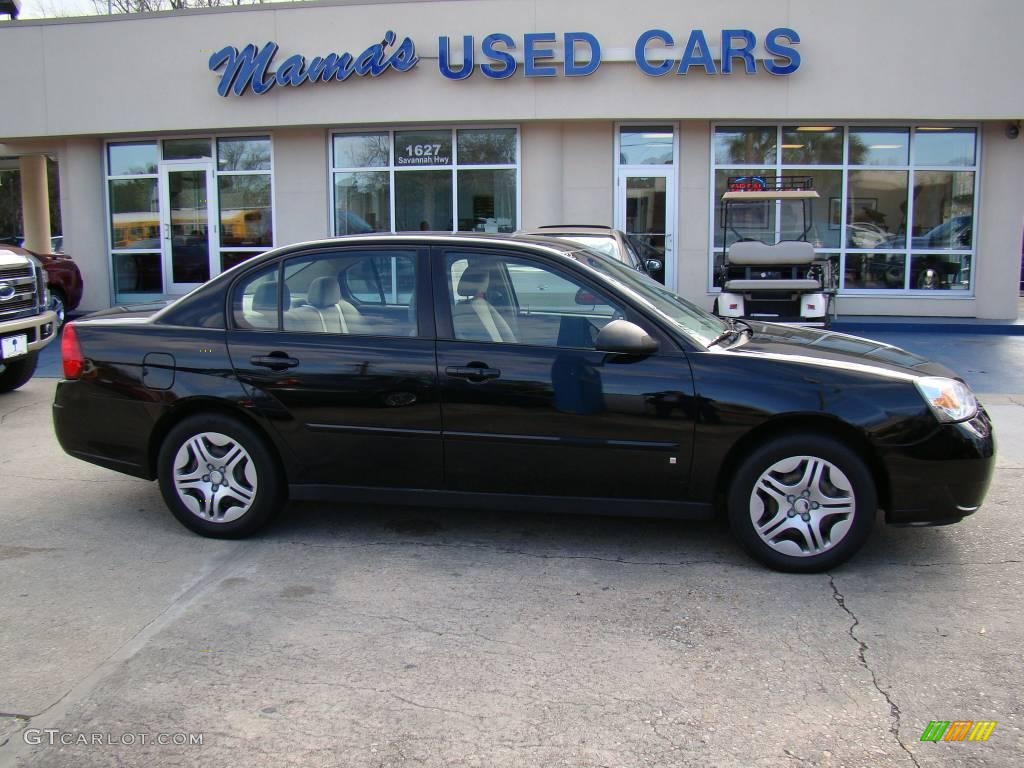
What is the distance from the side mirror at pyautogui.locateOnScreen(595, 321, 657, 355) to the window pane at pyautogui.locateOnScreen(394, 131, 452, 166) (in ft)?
37.2

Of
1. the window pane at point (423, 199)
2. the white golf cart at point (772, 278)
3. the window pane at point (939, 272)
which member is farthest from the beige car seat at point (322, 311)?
the window pane at point (939, 272)

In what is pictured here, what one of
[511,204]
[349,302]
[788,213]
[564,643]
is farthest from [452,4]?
[564,643]

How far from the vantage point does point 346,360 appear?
15.8 feet

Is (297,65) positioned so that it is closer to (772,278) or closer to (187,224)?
(187,224)

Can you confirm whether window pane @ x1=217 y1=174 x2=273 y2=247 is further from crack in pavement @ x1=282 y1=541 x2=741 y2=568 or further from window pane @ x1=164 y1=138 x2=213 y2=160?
crack in pavement @ x1=282 y1=541 x2=741 y2=568

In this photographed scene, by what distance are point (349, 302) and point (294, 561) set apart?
1400 millimetres

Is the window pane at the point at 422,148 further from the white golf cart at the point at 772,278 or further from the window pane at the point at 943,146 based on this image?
the window pane at the point at 943,146

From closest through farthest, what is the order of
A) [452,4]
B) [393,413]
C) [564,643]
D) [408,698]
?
1. [408,698]
2. [564,643]
3. [393,413]
4. [452,4]

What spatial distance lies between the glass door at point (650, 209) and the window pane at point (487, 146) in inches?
73.3

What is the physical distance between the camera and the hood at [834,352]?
4.55 metres

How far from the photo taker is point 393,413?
4.75 meters

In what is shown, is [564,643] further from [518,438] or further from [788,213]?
[788,213]

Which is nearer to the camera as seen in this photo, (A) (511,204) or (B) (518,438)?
(B) (518,438)

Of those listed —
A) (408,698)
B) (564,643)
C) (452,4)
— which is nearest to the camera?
(408,698)
